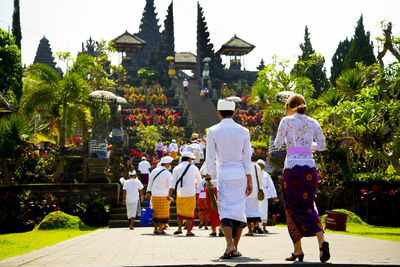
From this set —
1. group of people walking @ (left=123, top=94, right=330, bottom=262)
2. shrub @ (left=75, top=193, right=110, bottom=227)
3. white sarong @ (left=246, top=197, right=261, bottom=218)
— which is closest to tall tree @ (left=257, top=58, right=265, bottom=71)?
shrub @ (left=75, top=193, right=110, bottom=227)

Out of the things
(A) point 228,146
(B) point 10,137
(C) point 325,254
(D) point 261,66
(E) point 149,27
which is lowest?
(C) point 325,254

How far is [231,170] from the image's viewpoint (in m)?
6.44

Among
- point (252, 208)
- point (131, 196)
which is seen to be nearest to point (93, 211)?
point (131, 196)

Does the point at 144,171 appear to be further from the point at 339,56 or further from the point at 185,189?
the point at 339,56

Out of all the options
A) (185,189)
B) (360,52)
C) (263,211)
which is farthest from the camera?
(360,52)

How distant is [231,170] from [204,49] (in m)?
52.3

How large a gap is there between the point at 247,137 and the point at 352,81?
10.9 m

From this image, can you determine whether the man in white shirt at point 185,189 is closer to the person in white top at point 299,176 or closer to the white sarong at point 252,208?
the white sarong at point 252,208

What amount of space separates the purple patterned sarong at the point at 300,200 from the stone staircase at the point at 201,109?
33303 millimetres

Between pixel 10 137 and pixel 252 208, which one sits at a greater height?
pixel 10 137

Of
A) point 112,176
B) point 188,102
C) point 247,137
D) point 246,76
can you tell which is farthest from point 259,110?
point 247,137

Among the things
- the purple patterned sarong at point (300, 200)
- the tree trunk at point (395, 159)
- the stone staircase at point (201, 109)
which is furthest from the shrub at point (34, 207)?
the stone staircase at point (201, 109)

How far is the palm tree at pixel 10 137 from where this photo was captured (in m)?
17.4

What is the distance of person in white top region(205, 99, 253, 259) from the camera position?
6.29m
